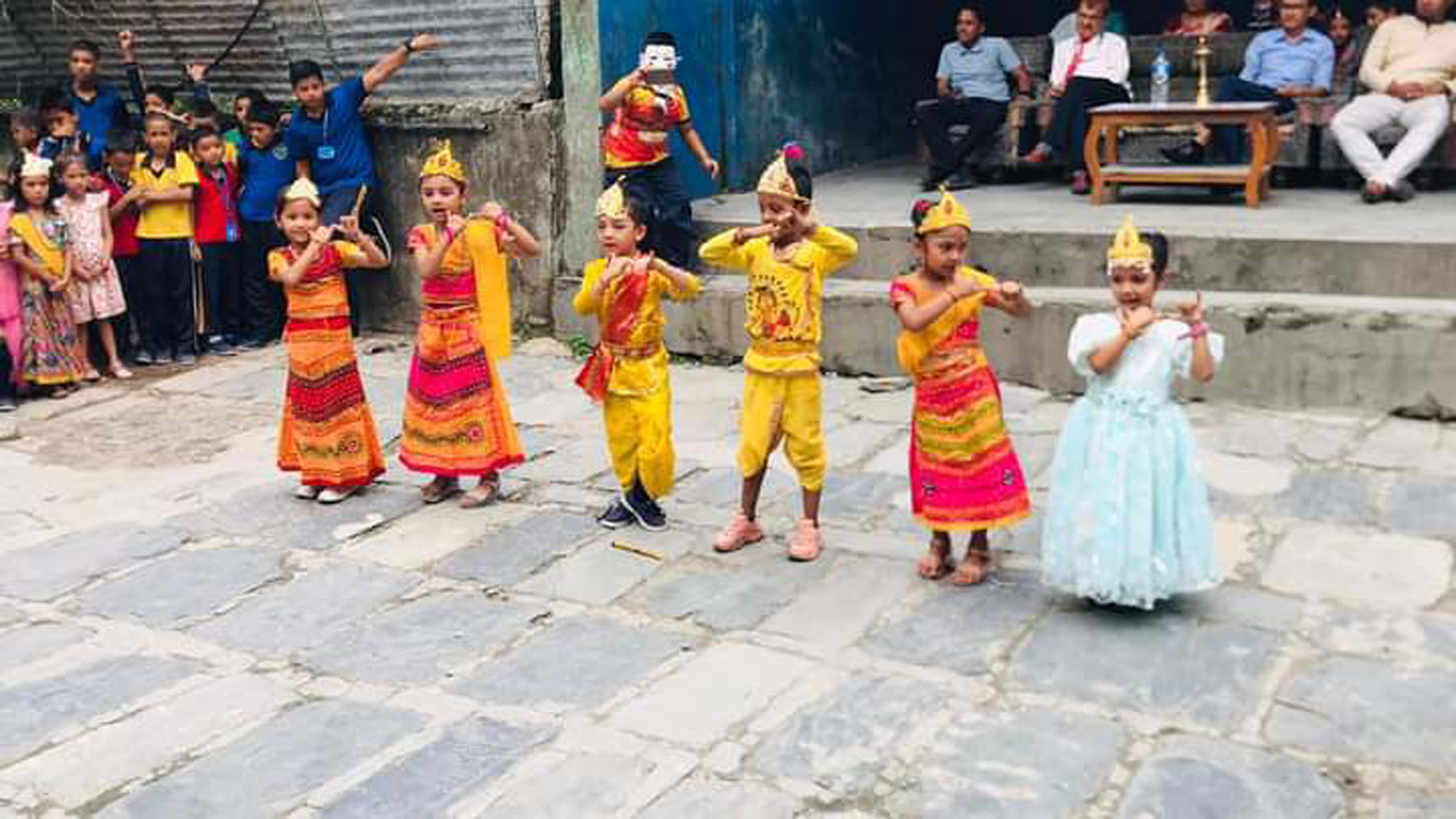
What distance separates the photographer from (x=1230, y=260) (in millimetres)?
7383

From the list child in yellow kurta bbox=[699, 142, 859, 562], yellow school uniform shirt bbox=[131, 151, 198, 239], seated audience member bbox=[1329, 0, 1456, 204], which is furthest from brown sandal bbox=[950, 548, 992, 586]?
yellow school uniform shirt bbox=[131, 151, 198, 239]

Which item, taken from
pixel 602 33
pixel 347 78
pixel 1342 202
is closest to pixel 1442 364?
pixel 1342 202

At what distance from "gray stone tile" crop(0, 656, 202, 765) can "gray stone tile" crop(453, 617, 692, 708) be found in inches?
39.8

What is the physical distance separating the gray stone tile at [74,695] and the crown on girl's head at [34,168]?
4.88 meters

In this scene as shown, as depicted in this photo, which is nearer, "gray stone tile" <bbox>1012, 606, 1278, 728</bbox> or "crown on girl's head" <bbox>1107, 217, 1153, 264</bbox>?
"gray stone tile" <bbox>1012, 606, 1278, 728</bbox>

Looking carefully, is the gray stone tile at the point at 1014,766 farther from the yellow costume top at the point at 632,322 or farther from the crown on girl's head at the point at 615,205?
the crown on girl's head at the point at 615,205

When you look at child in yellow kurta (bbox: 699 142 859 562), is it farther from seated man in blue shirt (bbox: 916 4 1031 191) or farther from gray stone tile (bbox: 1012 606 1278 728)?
seated man in blue shirt (bbox: 916 4 1031 191)

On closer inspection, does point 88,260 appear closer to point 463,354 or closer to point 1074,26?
point 463,354

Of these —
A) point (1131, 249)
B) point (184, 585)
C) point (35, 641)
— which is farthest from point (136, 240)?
point (1131, 249)

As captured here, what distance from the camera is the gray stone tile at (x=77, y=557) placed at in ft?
17.7

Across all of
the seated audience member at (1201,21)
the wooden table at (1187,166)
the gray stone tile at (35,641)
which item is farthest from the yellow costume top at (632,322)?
the seated audience member at (1201,21)

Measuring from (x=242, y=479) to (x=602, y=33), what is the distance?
12.4 feet

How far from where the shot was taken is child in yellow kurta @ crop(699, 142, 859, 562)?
5.06 metres

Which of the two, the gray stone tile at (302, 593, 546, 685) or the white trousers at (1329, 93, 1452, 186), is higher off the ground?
the white trousers at (1329, 93, 1452, 186)
